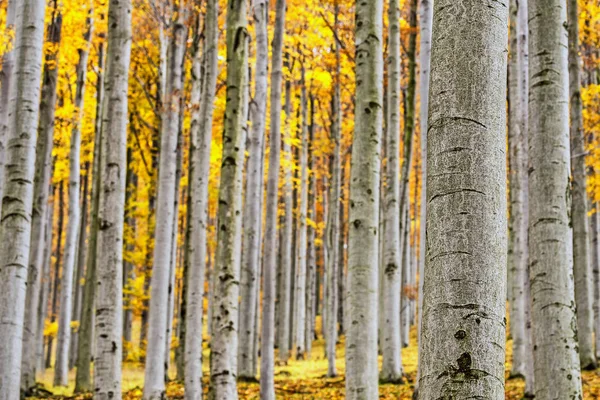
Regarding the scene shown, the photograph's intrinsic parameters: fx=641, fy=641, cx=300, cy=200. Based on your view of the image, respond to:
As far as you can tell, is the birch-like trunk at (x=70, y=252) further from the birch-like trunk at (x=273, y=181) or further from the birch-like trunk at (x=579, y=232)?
the birch-like trunk at (x=579, y=232)

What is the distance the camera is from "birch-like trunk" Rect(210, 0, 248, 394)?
221 inches

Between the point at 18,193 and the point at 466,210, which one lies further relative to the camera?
the point at 18,193

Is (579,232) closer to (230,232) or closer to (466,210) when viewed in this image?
(230,232)

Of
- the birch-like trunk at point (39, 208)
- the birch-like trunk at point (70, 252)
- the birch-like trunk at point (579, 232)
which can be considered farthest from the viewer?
the birch-like trunk at point (70, 252)

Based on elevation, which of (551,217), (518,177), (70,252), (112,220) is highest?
(518,177)

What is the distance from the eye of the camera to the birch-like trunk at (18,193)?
5844 mm

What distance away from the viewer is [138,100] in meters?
17.5

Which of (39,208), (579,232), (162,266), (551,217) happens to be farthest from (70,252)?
(551,217)

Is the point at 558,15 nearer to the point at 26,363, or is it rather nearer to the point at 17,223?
the point at 17,223

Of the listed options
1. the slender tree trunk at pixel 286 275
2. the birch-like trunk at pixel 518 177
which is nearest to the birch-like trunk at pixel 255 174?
the birch-like trunk at pixel 518 177

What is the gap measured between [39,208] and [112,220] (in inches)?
227

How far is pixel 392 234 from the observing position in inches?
415

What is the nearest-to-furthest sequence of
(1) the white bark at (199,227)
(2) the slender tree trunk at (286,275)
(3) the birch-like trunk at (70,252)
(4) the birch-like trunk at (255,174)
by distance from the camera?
(1) the white bark at (199,227), (4) the birch-like trunk at (255,174), (3) the birch-like trunk at (70,252), (2) the slender tree trunk at (286,275)

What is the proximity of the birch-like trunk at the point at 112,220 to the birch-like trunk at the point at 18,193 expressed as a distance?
29.0 inches
